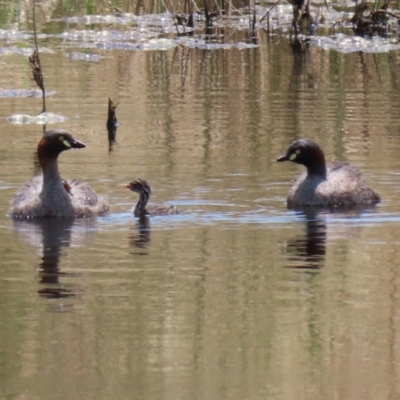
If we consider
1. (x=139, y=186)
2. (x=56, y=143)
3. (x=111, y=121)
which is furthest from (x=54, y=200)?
(x=111, y=121)

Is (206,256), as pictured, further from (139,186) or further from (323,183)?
(323,183)

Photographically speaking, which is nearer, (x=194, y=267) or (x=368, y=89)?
(x=194, y=267)

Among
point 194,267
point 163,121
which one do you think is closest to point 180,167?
point 163,121

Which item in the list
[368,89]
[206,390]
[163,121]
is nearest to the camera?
[206,390]

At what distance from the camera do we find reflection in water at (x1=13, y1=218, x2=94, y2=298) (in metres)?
9.43

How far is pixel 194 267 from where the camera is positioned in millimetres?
10047

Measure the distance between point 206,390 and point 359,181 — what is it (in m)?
6.28

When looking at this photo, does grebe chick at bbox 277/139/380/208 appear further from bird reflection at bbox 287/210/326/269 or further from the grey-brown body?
bird reflection at bbox 287/210/326/269

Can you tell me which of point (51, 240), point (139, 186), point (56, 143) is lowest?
point (51, 240)

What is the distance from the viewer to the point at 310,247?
1089 centimetres

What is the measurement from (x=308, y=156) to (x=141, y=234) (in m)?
2.76

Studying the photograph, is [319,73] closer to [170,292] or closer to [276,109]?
[276,109]

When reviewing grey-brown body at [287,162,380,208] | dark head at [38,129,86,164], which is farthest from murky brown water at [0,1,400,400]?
dark head at [38,129,86,164]

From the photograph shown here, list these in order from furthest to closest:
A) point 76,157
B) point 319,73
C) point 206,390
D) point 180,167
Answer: point 319,73 → point 76,157 → point 180,167 → point 206,390
